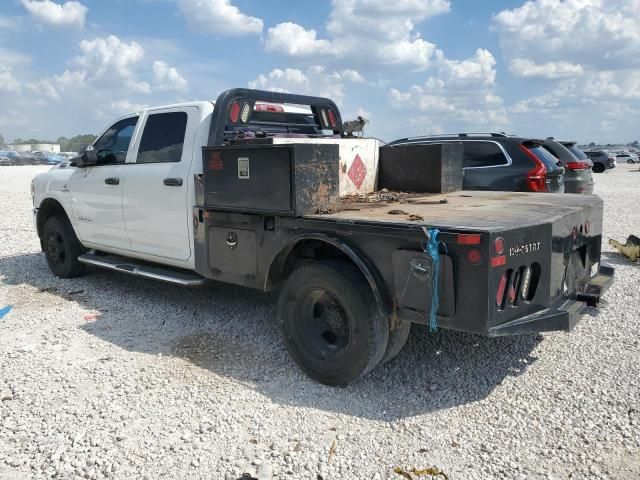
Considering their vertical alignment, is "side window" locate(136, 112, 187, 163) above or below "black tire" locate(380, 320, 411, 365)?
above

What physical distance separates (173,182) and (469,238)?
10.2ft

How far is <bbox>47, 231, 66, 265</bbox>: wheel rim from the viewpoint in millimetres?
7336

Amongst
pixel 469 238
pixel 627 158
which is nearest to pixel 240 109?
pixel 469 238

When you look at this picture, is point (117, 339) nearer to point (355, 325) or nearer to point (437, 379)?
point (355, 325)

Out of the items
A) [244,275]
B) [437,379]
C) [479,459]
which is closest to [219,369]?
[244,275]

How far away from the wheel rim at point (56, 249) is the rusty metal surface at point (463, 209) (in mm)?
4017

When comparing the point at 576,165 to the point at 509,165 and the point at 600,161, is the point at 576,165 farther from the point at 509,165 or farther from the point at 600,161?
the point at 600,161

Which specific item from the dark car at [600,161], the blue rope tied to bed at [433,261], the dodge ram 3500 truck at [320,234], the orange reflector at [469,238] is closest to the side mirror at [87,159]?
the dodge ram 3500 truck at [320,234]

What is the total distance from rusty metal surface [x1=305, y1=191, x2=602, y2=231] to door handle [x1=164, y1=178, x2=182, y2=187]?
1502 millimetres

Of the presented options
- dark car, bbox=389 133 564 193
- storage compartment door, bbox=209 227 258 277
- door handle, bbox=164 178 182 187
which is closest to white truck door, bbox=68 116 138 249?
door handle, bbox=164 178 182 187

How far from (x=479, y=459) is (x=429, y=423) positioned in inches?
18.2

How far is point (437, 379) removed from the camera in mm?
4258

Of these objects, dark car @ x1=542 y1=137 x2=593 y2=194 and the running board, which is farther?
dark car @ x1=542 y1=137 x2=593 y2=194

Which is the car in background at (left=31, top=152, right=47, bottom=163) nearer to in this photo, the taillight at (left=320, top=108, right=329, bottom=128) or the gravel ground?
the taillight at (left=320, top=108, right=329, bottom=128)
